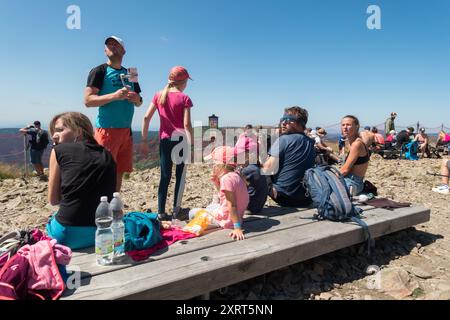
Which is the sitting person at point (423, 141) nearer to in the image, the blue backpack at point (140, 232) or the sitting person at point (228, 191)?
the sitting person at point (228, 191)

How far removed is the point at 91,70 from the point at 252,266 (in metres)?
2.46

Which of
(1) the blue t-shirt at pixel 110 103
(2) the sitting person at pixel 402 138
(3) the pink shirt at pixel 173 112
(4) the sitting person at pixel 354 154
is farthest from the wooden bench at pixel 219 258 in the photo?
(2) the sitting person at pixel 402 138

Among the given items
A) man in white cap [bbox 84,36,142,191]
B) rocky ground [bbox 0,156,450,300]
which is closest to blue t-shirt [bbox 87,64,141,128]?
man in white cap [bbox 84,36,142,191]

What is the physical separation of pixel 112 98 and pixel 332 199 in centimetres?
242

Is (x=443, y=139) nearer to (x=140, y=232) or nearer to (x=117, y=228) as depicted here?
(x=140, y=232)

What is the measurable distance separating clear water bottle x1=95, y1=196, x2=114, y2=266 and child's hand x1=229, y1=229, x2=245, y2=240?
969mm

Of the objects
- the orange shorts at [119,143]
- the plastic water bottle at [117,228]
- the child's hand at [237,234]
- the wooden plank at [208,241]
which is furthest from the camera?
the orange shorts at [119,143]

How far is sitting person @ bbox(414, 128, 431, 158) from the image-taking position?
12727 mm

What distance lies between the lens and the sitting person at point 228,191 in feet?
8.73

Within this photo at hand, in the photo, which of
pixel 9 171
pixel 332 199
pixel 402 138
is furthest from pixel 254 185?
pixel 402 138

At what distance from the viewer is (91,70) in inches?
123

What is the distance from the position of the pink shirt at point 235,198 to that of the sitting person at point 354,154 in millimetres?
1743

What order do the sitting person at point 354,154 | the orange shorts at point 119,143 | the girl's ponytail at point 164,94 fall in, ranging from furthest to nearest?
the sitting person at point 354,154 < the girl's ponytail at point 164,94 < the orange shorts at point 119,143
